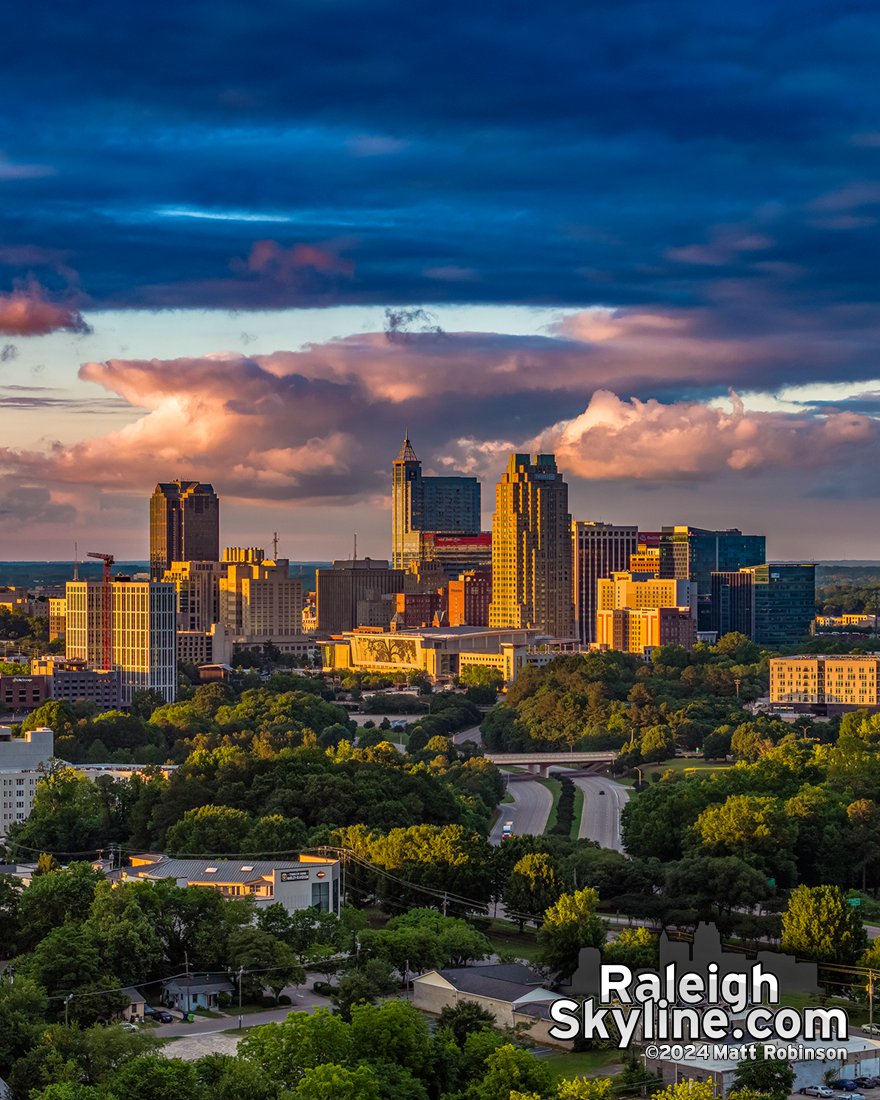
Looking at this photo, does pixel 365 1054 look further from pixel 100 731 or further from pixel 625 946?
pixel 100 731

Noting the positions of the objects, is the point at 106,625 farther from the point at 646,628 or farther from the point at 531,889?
the point at 531,889

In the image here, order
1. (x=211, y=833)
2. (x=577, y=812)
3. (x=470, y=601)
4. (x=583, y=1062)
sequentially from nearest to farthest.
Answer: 1. (x=583, y=1062)
2. (x=211, y=833)
3. (x=577, y=812)
4. (x=470, y=601)

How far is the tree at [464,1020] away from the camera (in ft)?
115

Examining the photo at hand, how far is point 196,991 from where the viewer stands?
3981cm

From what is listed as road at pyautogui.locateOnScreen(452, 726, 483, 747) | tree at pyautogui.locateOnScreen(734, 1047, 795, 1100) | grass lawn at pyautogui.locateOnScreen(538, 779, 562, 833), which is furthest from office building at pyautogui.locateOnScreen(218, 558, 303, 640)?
tree at pyautogui.locateOnScreen(734, 1047, 795, 1100)

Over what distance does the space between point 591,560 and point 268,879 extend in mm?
119670

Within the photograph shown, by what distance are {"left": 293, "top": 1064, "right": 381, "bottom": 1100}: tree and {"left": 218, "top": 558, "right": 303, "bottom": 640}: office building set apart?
128 m

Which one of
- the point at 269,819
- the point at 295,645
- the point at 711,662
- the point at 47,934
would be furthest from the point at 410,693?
the point at 47,934

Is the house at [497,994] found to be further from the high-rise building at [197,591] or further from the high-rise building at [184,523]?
the high-rise building at [184,523]

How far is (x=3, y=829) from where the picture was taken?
6209cm

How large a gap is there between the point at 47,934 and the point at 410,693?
79613mm

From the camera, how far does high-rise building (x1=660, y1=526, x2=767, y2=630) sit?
545 ft

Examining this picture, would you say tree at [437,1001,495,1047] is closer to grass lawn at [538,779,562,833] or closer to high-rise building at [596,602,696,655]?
grass lawn at [538,779,562,833]

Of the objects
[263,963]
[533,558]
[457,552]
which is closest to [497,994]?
[263,963]
